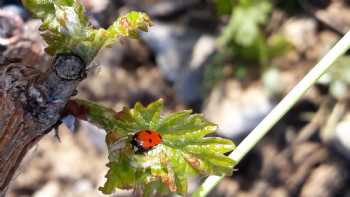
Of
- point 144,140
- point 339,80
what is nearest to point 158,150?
point 144,140

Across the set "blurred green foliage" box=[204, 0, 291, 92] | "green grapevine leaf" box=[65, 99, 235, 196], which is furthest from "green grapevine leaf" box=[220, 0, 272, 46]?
"green grapevine leaf" box=[65, 99, 235, 196]

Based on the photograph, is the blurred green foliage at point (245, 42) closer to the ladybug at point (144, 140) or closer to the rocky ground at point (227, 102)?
the rocky ground at point (227, 102)

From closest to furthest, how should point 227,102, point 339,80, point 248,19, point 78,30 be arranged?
1. point 78,30
2. point 339,80
3. point 248,19
4. point 227,102

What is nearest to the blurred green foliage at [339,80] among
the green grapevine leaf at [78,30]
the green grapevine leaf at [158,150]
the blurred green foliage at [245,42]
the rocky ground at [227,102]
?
the rocky ground at [227,102]

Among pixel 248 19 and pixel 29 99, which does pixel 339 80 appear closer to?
pixel 248 19

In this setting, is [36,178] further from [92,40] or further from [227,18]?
[92,40]

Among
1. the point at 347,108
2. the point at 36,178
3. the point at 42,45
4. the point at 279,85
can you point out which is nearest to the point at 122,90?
the point at 36,178
